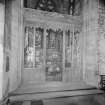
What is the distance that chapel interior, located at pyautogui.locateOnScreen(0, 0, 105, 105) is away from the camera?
2722 millimetres

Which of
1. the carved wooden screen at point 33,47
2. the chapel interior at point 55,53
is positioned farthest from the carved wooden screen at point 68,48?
the carved wooden screen at point 33,47

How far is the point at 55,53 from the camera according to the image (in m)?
4.38

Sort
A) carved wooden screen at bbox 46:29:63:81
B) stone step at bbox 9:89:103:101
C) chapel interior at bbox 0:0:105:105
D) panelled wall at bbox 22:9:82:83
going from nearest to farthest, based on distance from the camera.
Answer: stone step at bbox 9:89:103:101
chapel interior at bbox 0:0:105:105
panelled wall at bbox 22:9:82:83
carved wooden screen at bbox 46:29:63:81

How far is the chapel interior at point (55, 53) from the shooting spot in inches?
107

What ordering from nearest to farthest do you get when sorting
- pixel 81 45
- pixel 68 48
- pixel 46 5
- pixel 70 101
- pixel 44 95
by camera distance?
pixel 70 101
pixel 44 95
pixel 81 45
pixel 68 48
pixel 46 5

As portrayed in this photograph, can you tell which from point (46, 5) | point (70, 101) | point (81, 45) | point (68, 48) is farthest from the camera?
point (46, 5)

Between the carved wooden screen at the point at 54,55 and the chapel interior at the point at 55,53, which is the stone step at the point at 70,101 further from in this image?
the carved wooden screen at the point at 54,55

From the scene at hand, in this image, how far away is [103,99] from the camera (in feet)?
8.95

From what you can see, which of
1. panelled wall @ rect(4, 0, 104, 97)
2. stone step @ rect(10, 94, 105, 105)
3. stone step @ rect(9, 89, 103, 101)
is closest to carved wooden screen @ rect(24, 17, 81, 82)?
panelled wall @ rect(4, 0, 104, 97)

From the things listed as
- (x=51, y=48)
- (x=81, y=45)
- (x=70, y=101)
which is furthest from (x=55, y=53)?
(x=70, y=101)

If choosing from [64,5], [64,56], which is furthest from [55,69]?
[64,5]

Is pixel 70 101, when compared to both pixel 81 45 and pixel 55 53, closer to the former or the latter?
pixel 55 53

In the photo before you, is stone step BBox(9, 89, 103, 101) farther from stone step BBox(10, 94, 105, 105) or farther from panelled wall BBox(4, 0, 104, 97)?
panelled wall BBox(4, 0, 104, 97)

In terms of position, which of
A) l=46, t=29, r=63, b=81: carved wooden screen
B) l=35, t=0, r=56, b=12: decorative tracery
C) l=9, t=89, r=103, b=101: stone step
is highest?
l=35, t=0, r=56, b=12: decorative tracery
